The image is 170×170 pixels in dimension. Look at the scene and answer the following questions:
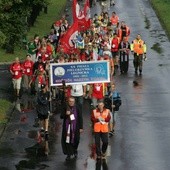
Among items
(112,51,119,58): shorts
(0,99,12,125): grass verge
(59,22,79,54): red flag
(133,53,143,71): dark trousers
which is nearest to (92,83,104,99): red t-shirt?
(0,99,12,125): grass verge

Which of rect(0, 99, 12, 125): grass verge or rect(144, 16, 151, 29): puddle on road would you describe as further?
rect(144, 16, 151, 29): puddle on road

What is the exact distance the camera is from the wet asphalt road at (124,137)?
17969 millimetres

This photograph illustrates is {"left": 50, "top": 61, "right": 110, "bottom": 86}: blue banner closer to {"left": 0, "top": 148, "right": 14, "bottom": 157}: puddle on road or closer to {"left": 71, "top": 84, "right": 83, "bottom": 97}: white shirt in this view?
{"left": 71, "top": 84, "right": 83, "bottom": 97}: white shirt

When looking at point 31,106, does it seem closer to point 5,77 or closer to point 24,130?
point 24,130

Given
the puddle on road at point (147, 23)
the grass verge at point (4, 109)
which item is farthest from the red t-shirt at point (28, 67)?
the puddle on road at point (147, 23)

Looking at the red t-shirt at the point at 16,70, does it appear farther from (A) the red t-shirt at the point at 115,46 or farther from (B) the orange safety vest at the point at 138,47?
(A) the red t-shirt at the point at 115,46

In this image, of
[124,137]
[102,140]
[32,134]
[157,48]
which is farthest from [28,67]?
[157,48]

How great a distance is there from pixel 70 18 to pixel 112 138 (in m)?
34.2

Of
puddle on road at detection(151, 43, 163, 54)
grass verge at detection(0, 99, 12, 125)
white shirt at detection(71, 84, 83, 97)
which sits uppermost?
puddle on road at detection(151, 43, 163, 54)

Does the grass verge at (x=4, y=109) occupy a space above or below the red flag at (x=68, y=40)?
below

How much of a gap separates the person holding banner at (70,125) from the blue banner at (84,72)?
284 cm

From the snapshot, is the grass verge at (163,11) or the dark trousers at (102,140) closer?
the dark trousers at (102,140)

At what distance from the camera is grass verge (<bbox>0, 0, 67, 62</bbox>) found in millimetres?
37597

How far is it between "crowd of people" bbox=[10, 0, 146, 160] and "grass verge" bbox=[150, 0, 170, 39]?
8538 millimetres
